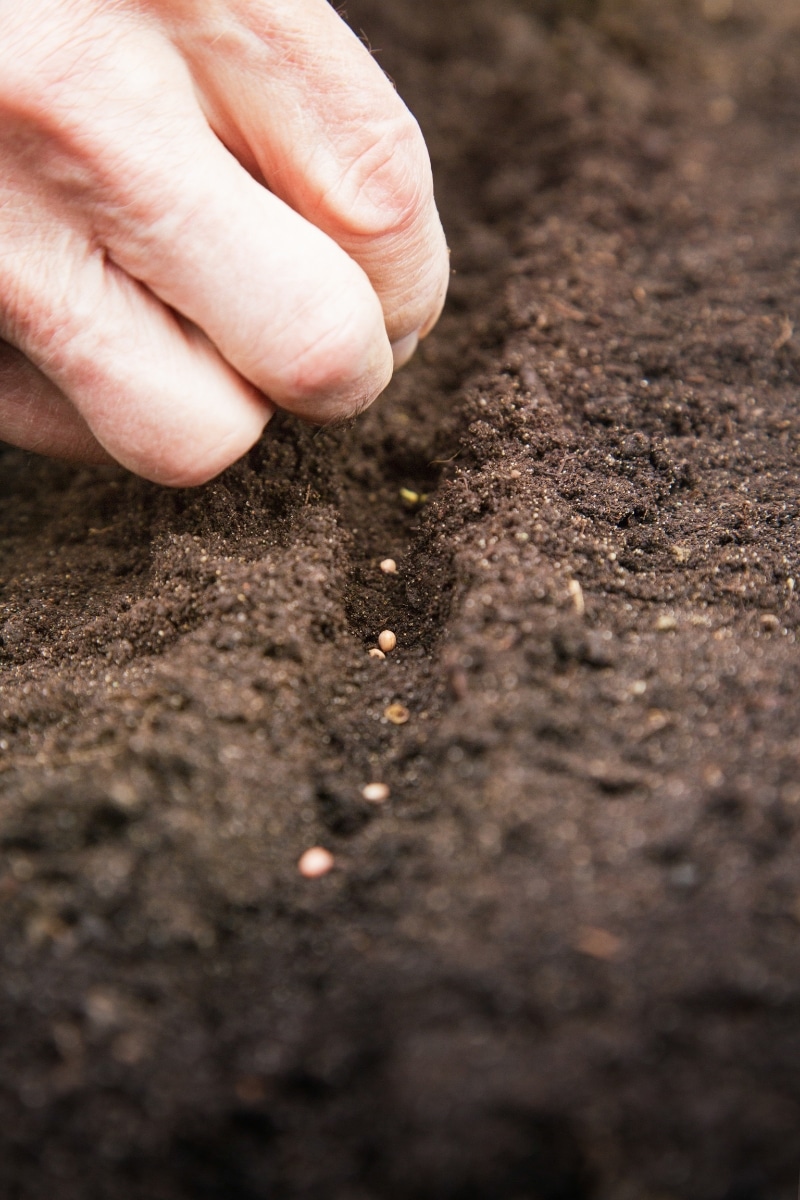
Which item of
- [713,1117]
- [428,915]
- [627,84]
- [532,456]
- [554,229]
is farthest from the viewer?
[627,84]

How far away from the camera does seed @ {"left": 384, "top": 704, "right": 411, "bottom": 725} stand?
3.31 ft

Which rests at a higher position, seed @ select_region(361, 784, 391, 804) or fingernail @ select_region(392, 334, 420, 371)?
fingernail @ select_region(392, 334, 420, 371)

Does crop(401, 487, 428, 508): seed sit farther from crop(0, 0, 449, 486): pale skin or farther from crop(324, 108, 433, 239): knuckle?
crop(324, 108, 433, 239): knuckle

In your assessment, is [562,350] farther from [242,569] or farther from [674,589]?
[242,569]

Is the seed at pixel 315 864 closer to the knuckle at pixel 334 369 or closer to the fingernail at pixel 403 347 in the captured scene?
the knuckle at pixel 334 369

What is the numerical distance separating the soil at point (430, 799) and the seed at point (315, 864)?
0.01m

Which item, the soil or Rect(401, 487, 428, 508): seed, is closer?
the soil

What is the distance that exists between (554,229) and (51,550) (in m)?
1.22

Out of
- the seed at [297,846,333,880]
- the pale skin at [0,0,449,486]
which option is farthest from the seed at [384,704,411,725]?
the pale skin at [0,0,449,486]

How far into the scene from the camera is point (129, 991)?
0.77m

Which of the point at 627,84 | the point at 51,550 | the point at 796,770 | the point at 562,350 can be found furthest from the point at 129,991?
the point at 627,84

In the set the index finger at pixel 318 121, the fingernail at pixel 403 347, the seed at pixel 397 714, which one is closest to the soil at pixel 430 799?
the seed at pixel 397 714

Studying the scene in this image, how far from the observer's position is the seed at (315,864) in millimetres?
866

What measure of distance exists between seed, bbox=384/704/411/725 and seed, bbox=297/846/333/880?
Answer: 191 millimetres
